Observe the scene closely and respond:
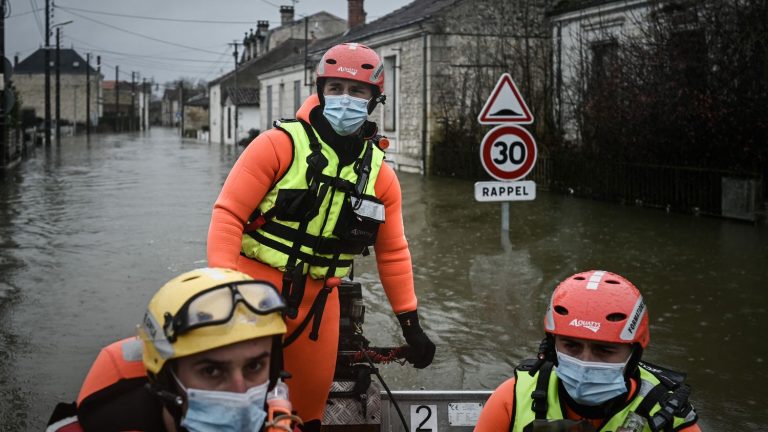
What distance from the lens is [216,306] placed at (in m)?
2.27

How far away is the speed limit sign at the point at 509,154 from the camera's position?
33.3 feet

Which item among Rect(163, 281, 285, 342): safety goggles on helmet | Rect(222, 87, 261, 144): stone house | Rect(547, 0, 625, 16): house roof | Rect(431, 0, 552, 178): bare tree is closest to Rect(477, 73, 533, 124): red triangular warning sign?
Rect(163, 281, 285, 342): safety goggles on helmet

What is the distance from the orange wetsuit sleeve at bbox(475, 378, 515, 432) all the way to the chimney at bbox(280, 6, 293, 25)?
72111 mm

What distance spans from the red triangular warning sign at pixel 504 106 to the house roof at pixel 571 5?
599 inches

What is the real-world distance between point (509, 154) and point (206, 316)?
8.18 m

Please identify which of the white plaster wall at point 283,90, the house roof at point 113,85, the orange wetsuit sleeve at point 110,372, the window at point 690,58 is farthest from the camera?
the house roof at point 113,85

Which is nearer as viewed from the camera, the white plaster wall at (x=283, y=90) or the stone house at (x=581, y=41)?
the stone house at (x=581, y=41)

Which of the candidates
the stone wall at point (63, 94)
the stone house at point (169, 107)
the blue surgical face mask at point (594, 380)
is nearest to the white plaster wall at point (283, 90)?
the blue surgical face mask at point (594, 380)

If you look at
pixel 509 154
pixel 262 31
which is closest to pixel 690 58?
pixel 509 154

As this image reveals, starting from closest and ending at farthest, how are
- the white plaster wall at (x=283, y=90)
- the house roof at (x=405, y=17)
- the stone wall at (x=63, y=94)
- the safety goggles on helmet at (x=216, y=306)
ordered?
the safety goggles on helmet at (x=216, y=306) → the house roof at (x=405, y=17) → the white plaster wall at (x=283, y=90) → the stone wall at (x=63, y=94)

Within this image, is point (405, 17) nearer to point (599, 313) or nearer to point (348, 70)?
point (348, 70)

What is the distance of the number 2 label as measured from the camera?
427 cm

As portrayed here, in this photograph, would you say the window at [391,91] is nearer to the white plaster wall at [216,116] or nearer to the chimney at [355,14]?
the chimney at [355,14]

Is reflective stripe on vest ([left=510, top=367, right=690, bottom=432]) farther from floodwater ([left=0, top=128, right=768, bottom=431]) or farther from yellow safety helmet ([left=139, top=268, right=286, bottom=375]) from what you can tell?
floodwater ([left=0, top=128, right=768, bottom=431])
